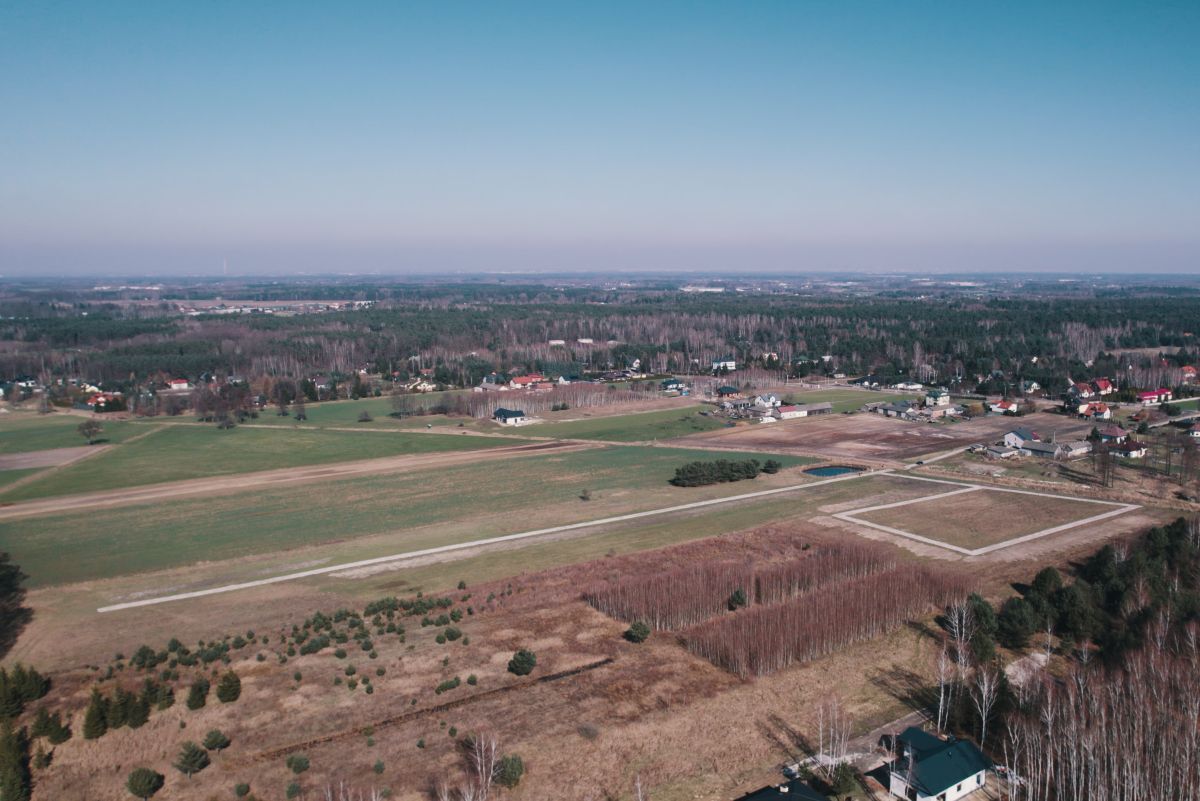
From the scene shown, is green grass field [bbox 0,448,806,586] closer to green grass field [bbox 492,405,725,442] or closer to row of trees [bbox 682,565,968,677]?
green grass field [bbox 492,405,725,442]

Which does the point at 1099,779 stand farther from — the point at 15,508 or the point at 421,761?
the point at 15,508

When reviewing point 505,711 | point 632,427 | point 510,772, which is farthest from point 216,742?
point 632,427

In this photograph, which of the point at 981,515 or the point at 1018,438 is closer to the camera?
the point at 981,515

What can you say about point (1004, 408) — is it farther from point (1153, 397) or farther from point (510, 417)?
point (510, 417)

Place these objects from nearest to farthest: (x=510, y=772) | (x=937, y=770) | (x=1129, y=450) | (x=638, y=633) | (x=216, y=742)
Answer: (x=937, y=770) < (x=510, y=772) < (x=216, y=742) < (x=638, y=633) < (x=1129, y=450)

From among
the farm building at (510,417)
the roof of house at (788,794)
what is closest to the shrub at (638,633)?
the roof of house at (788,794)

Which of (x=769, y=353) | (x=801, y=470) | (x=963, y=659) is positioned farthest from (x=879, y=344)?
(x=963, y=659)

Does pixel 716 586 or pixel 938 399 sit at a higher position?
pixel 938 399
